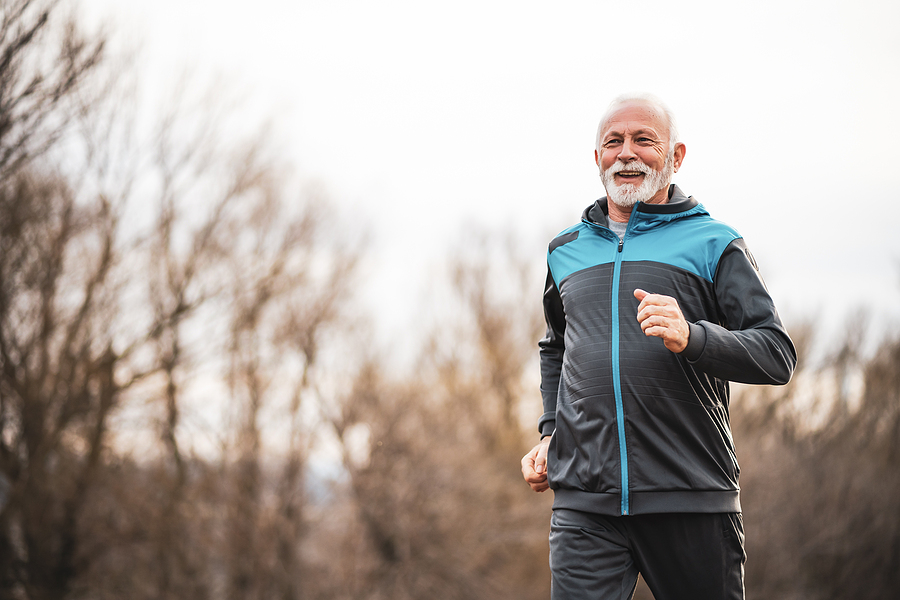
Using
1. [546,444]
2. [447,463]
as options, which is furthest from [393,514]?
[546,444]

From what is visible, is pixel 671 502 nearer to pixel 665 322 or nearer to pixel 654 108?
pixel 665 322

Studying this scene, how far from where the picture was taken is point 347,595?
1534 centimetres

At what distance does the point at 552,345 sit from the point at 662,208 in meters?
0.64

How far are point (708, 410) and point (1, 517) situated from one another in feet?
39.1

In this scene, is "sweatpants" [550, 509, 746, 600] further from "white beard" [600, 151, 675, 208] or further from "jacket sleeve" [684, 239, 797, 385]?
"white beard" [600, 151, 675, 208]

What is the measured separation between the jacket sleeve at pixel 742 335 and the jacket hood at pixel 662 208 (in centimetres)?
20

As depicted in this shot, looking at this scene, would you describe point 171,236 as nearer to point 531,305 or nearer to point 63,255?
point 63,255

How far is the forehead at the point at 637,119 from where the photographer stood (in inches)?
93.4

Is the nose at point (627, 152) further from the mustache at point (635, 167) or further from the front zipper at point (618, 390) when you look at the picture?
the front zipper at point (618, 390)

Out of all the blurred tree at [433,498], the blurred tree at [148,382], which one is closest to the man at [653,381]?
the blurred tree at [148,382]

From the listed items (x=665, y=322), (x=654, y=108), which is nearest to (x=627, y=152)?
(x=654, y=108)

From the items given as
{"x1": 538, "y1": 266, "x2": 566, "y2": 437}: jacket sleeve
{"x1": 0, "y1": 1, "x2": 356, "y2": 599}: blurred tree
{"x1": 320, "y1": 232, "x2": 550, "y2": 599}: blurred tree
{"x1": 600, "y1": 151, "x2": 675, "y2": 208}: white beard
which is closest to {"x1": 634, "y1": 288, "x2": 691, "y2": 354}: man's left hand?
{"x1": 600, "y1": 151, "x2": 675, "y2": 208}: white beard

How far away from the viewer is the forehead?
7.78 ft

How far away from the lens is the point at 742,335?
6.63ft
